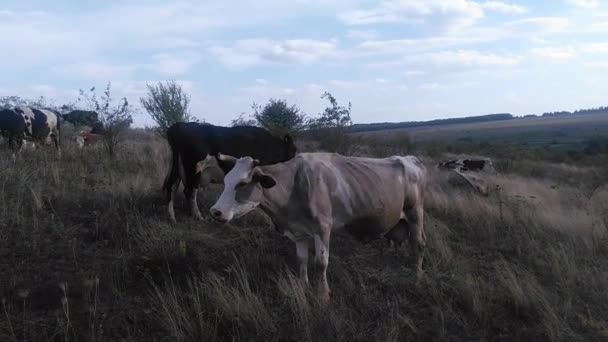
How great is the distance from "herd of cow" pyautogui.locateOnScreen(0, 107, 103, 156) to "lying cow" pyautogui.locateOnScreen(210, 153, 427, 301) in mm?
8542

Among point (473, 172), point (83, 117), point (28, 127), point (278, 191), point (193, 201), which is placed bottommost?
point (473, 172)

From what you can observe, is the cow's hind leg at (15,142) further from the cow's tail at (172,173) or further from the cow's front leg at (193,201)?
the cow's front leg at (193,201)

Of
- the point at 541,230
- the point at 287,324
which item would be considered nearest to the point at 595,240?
the point at 541,230

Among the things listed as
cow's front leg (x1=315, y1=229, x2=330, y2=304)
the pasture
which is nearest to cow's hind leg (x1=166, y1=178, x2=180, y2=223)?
the pasture

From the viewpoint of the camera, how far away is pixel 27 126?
13211 mm

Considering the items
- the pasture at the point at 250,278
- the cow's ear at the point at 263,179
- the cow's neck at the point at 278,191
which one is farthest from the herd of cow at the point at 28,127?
the cow's ear at the point at 263,179

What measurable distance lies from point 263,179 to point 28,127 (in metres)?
10.0

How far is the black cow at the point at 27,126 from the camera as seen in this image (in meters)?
12.7

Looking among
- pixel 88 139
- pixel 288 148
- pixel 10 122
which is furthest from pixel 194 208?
pixel 88 139

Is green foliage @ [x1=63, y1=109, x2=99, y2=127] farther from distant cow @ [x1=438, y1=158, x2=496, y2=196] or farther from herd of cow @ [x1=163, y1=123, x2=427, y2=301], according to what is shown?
herd of cow @ [x1=163, y1=123, x2=427, y2=301]

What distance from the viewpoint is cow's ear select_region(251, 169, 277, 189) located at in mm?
5363

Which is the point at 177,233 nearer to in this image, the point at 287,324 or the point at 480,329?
the point at 287,324

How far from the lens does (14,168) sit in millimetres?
9438

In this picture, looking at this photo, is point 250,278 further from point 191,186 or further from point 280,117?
point 280,117
